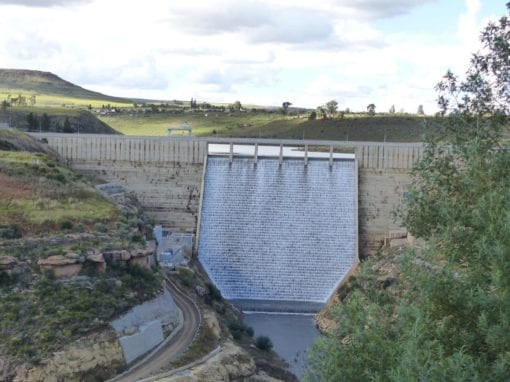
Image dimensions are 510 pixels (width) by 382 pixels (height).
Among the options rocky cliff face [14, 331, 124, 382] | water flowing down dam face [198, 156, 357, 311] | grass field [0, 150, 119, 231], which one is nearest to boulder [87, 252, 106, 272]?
grass field [0, 150, 119, 231]

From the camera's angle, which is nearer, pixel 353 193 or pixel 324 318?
pixel 324 318

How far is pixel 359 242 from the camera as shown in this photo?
168 ft

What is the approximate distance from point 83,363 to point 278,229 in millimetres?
24855

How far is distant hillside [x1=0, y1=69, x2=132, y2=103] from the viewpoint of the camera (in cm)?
16838

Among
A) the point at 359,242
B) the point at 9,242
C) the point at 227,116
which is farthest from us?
the point at 227,116

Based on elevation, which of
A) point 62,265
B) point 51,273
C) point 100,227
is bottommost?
point 51,273

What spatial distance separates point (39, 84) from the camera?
17325 centimetres

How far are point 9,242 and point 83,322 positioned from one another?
5.77 m

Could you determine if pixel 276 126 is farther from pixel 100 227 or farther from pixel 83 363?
pixel 83 363

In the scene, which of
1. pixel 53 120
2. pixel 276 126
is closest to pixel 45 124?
pixel 53 120

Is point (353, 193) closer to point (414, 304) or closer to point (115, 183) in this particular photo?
point (115, 183)

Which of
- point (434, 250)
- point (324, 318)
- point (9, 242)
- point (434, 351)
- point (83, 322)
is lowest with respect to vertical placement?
point (324, 318)

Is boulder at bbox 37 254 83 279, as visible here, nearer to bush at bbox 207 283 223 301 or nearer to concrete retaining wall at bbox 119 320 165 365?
concrete retaining wall at bbox 119 320 165 365

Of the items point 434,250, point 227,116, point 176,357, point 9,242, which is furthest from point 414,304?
point 227,116
